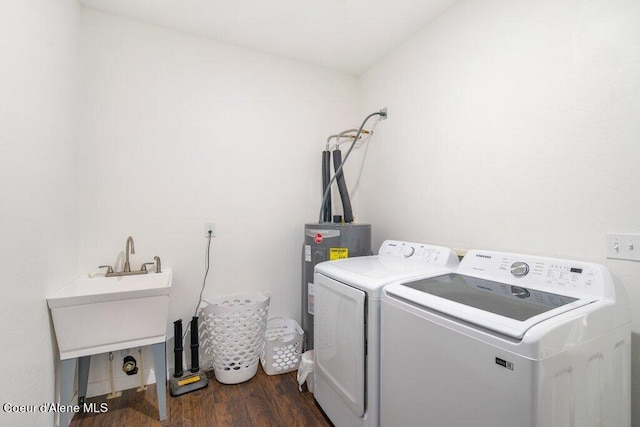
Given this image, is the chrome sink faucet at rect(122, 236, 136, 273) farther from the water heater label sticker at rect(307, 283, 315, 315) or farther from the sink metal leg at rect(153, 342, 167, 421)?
the water heater label sticker at rect(307, 283, 315, 315)

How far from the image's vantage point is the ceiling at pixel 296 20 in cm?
172

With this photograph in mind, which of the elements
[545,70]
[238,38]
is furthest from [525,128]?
[238,38]

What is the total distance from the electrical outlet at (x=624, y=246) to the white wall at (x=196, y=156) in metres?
1.81

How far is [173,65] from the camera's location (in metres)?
1.96

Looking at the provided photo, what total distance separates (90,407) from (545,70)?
3.05 m

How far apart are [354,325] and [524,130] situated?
1.27 m

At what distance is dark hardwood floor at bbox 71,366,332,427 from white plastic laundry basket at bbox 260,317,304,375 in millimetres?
122

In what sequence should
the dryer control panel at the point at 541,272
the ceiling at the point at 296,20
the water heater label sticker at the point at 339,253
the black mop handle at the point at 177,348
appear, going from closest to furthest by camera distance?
the dryer control panel at the point at 541,272
the ceiling at the point at 296,20
the black mop handle at the point at 177,348
the water heater label sticker at the point at 339,253

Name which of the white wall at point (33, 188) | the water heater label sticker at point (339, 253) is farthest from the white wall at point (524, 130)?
the white wall at point (33, 188)

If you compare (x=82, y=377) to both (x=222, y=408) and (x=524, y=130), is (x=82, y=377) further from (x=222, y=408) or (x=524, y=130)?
(x=524, y=130)

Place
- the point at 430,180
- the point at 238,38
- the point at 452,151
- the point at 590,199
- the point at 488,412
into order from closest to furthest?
the point at 488,412 → the point at 590,199 → the point at 452,151 → the point at 430,180 → the point at 238,38

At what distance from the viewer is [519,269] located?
3.98 ft

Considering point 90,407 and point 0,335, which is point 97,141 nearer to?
point 0,335

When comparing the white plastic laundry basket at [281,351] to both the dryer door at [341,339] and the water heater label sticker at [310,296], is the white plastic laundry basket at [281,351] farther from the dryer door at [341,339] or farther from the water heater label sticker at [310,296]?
the dryer door at [341,339]
